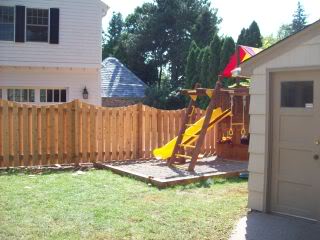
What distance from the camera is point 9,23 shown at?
1806cm

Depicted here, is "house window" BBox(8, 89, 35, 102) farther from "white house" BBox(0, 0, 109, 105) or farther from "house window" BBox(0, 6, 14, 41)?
"house window" BBox(0, 6, 14, 41)

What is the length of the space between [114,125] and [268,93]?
21.1 ft

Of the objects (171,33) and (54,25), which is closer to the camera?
(54,25)

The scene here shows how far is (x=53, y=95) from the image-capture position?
18750 mm

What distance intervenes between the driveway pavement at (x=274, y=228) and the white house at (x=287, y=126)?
0.72 ft

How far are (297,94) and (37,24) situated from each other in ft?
A: 45.8

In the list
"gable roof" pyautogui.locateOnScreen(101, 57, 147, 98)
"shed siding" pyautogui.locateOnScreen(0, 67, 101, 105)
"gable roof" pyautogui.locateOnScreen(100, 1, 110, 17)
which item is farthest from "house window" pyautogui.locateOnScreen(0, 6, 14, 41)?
"gable roof" pyautogui.locateOnScreen(101, 57, 147, 98)

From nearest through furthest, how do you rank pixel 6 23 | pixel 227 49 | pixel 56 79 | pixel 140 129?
pixel 140 129, pixel 6 23, pixel 56 79, pixel 227 49

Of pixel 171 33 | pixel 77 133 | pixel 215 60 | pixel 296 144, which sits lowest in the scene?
pixel 77 133

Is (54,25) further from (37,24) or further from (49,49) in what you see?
(49,49)

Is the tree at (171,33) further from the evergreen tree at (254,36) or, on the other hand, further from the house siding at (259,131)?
the house siding at (259,131)

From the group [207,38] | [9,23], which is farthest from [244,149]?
[207,38]

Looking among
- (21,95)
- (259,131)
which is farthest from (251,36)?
(259,131)

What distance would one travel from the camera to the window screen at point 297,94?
6543 millimetres
